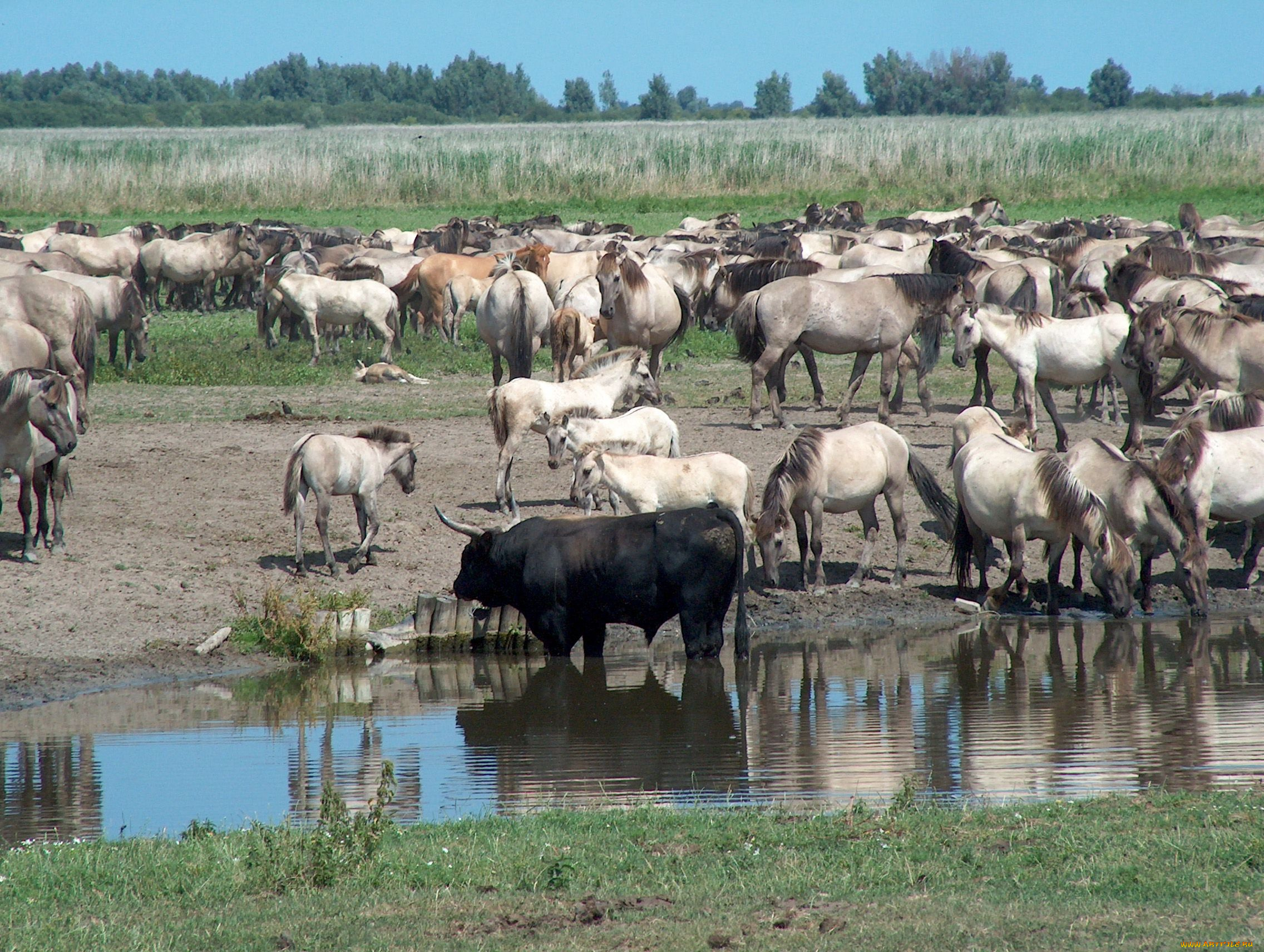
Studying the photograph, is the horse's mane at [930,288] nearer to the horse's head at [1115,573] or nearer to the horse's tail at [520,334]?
the horse's tail at [520,334]

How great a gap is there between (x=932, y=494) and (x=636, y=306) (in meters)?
6.55

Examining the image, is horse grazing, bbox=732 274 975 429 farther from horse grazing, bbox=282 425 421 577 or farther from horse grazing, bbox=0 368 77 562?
horse grazing, bbox=0 368 77 562

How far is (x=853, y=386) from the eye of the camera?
16.1 metres

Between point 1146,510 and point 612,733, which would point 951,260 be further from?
point 612,733

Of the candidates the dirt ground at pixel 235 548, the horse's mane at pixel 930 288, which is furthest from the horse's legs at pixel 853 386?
the horse's mane at pixel 930 288

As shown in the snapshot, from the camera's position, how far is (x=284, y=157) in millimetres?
49281

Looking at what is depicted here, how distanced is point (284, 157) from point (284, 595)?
4201 centimetres

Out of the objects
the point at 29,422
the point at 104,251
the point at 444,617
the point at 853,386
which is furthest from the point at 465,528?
the point at 104,251

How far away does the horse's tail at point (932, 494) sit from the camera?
11.8m

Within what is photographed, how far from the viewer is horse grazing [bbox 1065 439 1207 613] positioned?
35.6 ft

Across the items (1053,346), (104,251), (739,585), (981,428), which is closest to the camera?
(739,585)

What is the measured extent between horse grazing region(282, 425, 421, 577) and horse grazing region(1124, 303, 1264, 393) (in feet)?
25.7

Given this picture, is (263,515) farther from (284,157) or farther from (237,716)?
(284,157)

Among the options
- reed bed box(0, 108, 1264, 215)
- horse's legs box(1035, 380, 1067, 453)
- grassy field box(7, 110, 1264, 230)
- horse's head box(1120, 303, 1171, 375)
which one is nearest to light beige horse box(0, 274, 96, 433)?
horse's legs box(1035, 380, 1067, 453)
